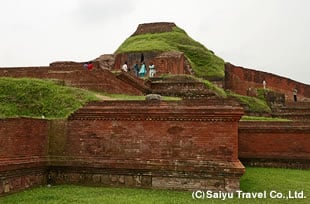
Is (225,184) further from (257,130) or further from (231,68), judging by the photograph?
(231,68)

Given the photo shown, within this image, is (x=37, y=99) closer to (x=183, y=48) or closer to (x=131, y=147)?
(x=131, y=147)

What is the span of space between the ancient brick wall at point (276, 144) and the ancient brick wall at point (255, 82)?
46.6 feet

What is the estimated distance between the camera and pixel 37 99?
7.92 metres

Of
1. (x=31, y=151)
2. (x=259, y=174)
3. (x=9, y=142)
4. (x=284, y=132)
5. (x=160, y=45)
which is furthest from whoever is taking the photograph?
(x=160, y=45)

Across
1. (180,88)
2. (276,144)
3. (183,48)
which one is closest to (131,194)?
(276,144)

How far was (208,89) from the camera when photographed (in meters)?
13.8

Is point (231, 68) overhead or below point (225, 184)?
overhead

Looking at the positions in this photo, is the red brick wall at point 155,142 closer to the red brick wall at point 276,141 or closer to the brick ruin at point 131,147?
the brick ruin at point 131,147

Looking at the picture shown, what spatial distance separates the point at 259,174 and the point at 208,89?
18.5ft

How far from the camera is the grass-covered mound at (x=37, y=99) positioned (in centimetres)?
762

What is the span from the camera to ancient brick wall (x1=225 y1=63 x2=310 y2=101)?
25.6 m

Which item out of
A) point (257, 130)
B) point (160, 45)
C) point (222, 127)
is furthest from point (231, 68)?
point (222, 127)

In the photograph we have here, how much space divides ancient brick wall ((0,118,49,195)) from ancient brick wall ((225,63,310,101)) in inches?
725

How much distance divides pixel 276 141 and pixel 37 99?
20.2ft
